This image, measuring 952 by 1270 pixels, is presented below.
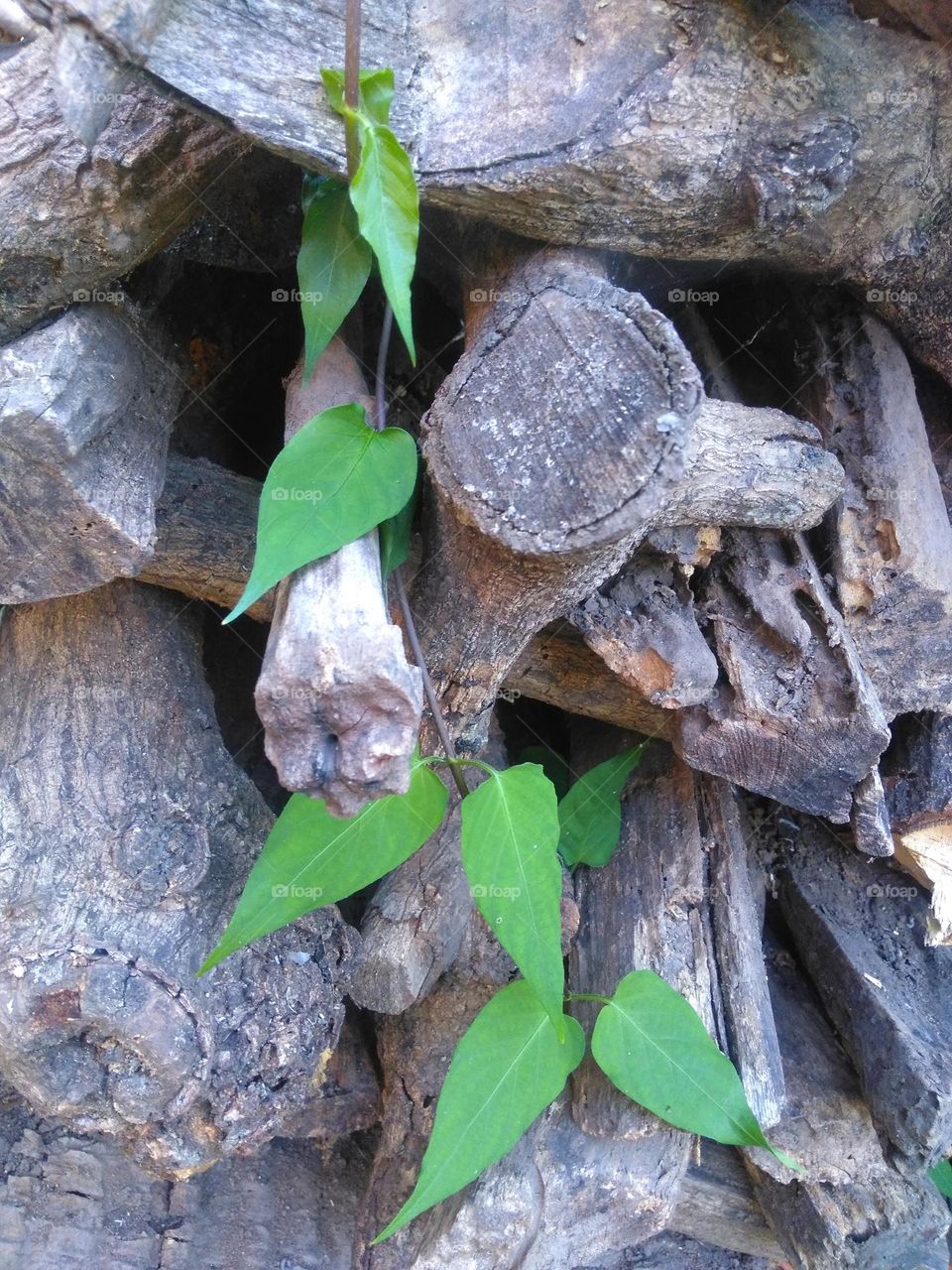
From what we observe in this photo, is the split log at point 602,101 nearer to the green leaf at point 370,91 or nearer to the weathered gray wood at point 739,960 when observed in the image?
the green leaf at point 370,91

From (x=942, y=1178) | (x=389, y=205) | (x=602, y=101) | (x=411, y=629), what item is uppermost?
(x=602, y=101)

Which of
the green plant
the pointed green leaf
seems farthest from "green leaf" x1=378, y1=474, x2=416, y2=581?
the pointed green leaf

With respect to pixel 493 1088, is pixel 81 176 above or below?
above

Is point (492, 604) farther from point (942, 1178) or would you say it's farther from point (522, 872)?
point (942, 1178)

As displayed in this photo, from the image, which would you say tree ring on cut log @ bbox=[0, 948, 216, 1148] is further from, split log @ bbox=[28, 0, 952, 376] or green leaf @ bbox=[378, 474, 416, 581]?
split log @ bbox=[28, 0, 952, 376]

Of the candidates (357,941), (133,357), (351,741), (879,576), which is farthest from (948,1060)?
(133,357)

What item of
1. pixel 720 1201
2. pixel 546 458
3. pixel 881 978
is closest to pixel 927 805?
pixel 881 978
